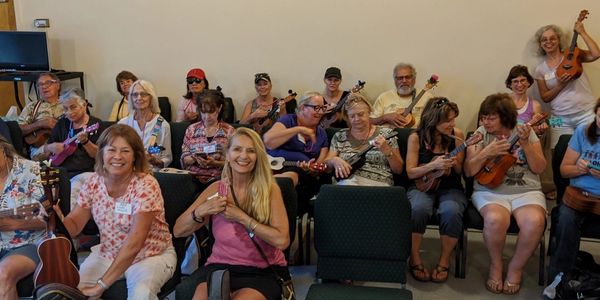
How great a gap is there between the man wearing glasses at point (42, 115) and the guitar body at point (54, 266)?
7.74ft

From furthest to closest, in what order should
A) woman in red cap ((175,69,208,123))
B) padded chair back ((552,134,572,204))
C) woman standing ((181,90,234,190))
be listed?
woman in red cap ((175,69,208,123)) < woman standing ((181,90,234,190)) < padded chair back ((552,134,572,204))

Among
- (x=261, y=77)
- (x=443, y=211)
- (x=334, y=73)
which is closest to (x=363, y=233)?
(x=443, y=211)

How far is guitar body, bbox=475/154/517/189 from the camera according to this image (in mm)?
2947

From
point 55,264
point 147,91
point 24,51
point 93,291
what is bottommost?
point 93,291

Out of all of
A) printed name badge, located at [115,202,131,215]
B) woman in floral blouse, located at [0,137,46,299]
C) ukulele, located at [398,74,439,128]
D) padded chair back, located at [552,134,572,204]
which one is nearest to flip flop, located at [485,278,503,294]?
padded chair back, located at [552,134,572,204]

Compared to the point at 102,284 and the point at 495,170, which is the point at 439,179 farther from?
the point at 102,284

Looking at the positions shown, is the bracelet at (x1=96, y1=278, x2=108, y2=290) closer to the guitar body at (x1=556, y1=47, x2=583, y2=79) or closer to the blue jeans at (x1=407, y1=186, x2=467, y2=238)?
the blue jeans at (x1=407, y1=186, x2=467, y2=238)

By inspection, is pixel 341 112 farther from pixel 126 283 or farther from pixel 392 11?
pixel 126 283

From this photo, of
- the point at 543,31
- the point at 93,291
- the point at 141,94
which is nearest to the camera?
the point at 93,291

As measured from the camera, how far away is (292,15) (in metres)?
4.84

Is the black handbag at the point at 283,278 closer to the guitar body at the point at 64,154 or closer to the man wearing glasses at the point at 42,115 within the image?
the guitar body at the point at 64,154

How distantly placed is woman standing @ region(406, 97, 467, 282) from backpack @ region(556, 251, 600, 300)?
22.7 inches

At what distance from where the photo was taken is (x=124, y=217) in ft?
7.30

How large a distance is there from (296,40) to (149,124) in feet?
5.97
